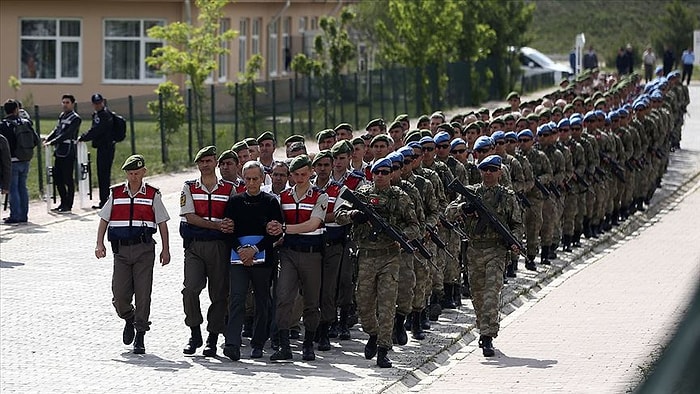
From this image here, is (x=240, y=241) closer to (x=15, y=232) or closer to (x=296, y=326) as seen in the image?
(x=296, y=326)

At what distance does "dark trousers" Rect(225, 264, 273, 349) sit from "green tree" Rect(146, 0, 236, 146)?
714 inches

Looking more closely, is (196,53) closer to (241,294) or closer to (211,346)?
(211,346)

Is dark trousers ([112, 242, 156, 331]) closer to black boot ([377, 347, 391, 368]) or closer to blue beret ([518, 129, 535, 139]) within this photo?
black boot ([377, 347, 391, 368])

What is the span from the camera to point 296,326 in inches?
475

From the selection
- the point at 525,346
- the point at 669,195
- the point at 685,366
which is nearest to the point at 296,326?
the point at 525,346

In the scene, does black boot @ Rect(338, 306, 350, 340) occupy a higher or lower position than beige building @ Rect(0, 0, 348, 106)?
lower

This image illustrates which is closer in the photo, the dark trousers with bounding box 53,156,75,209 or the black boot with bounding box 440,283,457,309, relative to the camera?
the black boot with bounding box 440,283,457,309

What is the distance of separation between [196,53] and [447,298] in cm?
1819

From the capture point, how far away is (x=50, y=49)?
42.6 m

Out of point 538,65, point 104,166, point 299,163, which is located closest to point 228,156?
point 299,163

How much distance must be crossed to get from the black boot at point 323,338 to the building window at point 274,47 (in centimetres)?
3658

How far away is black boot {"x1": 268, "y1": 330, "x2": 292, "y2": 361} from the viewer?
1098 centimetres

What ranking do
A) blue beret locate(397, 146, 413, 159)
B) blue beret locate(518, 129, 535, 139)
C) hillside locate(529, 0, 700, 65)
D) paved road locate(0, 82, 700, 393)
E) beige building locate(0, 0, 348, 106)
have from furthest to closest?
hillside locate(529, 0, 700, 65), beige building locate(0, 0, 348, 106), blue beret locate(518, 129, 535, 139), blue beret locate(397, 146, 413, 159), paved road locate(0, 82, 700, 393)

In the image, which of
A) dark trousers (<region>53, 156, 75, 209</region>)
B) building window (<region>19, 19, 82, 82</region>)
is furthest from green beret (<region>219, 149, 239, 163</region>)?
building window (<region>19, 19, 82, 82</region>)
